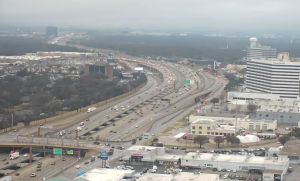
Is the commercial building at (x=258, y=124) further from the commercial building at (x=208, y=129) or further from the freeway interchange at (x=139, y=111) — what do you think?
the freeway interchange at (x=139, y=111)

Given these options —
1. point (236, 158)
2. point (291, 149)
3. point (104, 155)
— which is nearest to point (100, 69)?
point (291, 149)

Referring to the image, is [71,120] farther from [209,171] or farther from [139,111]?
[209,171]

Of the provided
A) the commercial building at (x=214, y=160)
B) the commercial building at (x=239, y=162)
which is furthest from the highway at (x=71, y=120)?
the commercial building at (x=239, y=162)

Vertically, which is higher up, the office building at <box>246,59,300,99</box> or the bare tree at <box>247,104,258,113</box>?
the office building at <box>246,59,300,99</box>

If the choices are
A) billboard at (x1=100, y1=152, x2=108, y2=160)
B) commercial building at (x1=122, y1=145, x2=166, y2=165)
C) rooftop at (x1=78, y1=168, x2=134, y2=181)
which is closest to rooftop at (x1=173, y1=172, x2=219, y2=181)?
rooftop at (x1=78, y1=168, x2=134, y2=181)

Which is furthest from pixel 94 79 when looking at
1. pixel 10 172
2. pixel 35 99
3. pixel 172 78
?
pixel 10 172

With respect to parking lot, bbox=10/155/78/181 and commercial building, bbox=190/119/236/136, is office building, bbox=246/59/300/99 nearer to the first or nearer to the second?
commercial building, bbox=190/119/236/136
